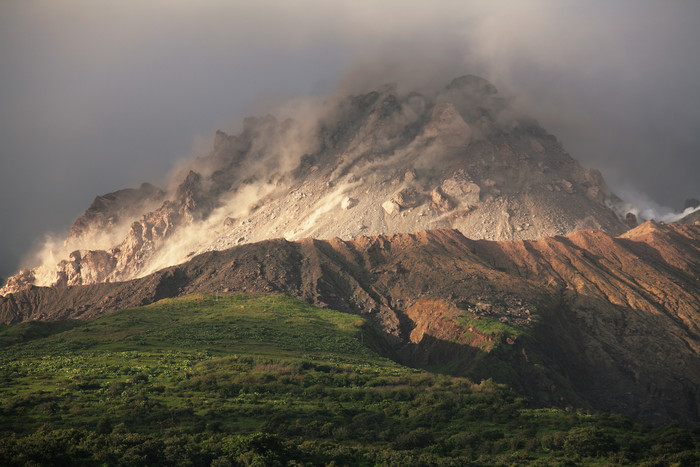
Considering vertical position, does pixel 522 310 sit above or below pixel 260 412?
above

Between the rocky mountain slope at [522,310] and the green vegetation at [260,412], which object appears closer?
the green vegetation at [260,412]

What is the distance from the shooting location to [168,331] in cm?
12331

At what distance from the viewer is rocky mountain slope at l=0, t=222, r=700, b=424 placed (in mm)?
138250

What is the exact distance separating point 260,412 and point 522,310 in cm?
9478

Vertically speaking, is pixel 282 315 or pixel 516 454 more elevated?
pixel 282 315

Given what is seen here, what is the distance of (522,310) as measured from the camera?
158000 mm

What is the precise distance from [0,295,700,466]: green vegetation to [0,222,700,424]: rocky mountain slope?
33.6 meters

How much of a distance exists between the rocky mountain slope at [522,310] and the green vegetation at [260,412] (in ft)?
110

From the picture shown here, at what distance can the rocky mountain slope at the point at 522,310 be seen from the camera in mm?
138250

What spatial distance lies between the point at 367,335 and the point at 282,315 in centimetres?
1793

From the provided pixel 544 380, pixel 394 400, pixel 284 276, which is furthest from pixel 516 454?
pixel 284 276

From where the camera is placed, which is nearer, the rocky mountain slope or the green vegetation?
the green vegetation

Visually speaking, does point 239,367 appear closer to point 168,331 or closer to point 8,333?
point 168,331

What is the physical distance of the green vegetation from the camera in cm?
5712
